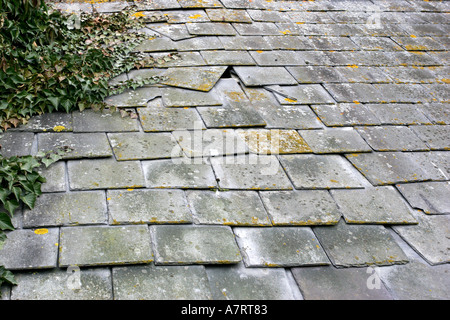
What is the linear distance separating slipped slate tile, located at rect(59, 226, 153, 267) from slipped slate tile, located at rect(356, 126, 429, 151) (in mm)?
1590

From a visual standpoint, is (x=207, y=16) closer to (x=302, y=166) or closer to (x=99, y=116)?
(x=99, y=116)

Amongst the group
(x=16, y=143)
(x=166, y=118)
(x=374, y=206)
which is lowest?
(x=16, y=143)

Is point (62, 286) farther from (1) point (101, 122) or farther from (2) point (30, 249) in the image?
(1) point (101, 122)

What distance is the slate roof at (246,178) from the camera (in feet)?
5.90

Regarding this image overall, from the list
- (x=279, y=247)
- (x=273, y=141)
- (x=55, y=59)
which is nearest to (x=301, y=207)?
(x=279, y=247)

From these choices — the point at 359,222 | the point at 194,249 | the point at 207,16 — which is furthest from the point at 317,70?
the point at 194,249

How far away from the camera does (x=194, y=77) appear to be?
115 inches

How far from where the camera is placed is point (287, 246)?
197cm

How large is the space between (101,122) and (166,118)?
38 cm

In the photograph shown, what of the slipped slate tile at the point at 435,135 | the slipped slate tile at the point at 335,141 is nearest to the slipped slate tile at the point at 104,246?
the slipped slate tile at the point at 335,141

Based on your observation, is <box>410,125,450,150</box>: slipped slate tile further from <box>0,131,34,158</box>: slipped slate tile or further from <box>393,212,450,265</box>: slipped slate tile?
<box>0,131,34,158</box>: slipped slate tile

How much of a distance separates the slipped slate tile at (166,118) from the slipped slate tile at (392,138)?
109 cm

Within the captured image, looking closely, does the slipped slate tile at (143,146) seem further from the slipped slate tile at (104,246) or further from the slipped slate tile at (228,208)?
the slipped slate tile at (104,246)

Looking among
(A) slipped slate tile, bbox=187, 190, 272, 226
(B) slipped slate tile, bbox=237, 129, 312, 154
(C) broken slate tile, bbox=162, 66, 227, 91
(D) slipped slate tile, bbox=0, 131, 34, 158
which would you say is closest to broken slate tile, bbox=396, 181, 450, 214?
(B) slipped slate tile, bbox=237, 129, 312, 154
